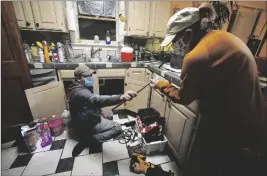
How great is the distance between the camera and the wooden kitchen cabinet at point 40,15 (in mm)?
1750

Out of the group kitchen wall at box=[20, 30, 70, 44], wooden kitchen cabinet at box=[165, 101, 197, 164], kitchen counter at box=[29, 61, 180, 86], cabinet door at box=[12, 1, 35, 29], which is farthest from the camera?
kitchen wall at box=[20, 30, 70, 44]

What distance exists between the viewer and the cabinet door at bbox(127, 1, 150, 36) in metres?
2.14

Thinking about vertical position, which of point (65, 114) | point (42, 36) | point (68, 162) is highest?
point (42, 36)

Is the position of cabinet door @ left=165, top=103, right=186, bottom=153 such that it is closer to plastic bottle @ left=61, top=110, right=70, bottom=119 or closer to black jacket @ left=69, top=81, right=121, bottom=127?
black jacket @ left=69, top=81, right=121, bottom=127

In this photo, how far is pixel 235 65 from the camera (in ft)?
2.40

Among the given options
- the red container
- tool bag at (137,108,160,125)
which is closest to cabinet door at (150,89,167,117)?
tool bag at (137,108,160,125)

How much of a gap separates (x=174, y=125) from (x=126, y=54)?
53.3 inches

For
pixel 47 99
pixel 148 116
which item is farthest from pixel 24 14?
pixel 148 116

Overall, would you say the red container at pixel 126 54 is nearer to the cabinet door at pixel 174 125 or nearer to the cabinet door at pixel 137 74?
the cabinet door at pixel 137 74

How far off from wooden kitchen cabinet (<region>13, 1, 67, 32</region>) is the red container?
3.18 feet

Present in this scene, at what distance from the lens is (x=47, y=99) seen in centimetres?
186

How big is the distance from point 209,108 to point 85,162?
135 centimetres

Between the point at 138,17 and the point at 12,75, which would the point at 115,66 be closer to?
the point at 138,17

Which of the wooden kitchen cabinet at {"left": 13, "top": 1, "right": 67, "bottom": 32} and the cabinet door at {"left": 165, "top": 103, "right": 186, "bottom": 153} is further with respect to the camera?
the wooden kitchen cabinet at {"left": 13, "top": 1, "right": 67, "bottom": 32}
